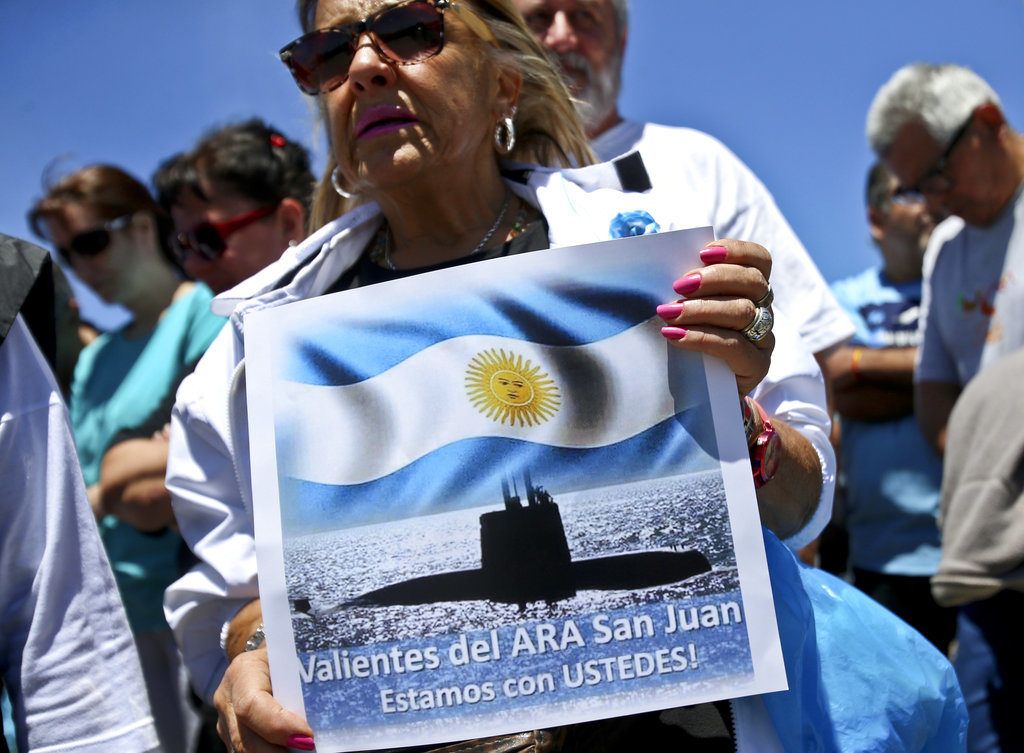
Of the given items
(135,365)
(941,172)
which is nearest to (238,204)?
(135,365)

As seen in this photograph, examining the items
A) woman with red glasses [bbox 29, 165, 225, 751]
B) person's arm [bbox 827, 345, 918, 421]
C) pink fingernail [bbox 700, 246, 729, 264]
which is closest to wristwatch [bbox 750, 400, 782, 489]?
pink fingernail [bbox 700, 246, 729, 264]

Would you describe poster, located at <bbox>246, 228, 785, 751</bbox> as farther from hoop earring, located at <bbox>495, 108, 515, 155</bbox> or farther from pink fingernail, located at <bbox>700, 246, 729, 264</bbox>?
hoop earring, located at <bbox>495, 108, 515, 155</bbox>

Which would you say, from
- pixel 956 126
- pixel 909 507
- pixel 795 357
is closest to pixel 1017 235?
pixel 956 126

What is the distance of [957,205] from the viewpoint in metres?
3.72

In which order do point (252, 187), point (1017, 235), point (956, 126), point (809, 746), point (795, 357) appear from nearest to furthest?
point (809, 746) → point (795, 357) → point (252, 187) → point (1017, 235) → point (956, 126)

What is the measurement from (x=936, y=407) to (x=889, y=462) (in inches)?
11.6

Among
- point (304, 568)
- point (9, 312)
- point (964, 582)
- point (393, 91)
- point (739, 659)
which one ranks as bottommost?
point (964, 582)

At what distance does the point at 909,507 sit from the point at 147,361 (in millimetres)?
2471

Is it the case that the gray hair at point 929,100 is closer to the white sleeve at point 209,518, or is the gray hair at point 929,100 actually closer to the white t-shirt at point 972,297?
the white t-shirt at point 972,297

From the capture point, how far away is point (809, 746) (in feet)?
5.07

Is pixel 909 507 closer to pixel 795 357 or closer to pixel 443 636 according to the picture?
→ pixel 795 357

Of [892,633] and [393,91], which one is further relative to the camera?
[393,91]

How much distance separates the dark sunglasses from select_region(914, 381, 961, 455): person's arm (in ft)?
8.55

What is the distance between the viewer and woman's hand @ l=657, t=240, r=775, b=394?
1.44 m
